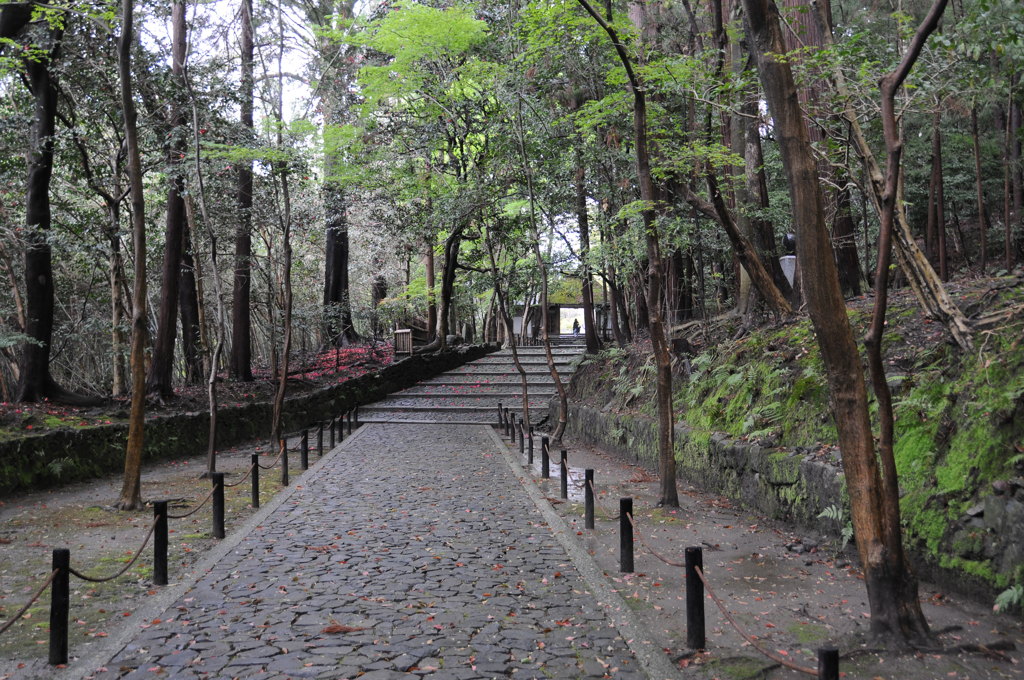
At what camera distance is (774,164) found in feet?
57.9

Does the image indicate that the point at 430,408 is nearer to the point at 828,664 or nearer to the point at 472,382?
the point at 472,382

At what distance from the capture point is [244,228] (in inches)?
683

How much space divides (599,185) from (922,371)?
9854 millimetres

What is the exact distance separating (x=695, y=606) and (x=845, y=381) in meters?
1.78

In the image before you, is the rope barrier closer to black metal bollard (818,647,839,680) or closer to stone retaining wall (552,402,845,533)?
black metal bollard (818,647,839,680)

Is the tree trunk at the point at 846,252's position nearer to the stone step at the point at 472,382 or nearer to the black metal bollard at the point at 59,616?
the black metal bollard at the point at 59,616

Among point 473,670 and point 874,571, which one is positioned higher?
point 874,571

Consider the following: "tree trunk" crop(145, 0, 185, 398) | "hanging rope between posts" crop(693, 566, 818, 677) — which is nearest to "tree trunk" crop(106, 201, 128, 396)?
"tree trunk" crop(145, 0, 185, 398)

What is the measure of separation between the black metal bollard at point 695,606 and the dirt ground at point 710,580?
0.25ft

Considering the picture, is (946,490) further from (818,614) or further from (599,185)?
(599,185)

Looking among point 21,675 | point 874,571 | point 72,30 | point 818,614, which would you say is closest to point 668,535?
point 818,614

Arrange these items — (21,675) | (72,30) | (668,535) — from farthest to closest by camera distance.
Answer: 1. (72,30)
2. (668,535)
3. (21,675)

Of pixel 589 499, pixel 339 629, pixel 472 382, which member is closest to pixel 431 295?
pixel 472 382

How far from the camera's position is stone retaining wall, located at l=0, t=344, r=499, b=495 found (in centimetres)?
1112
